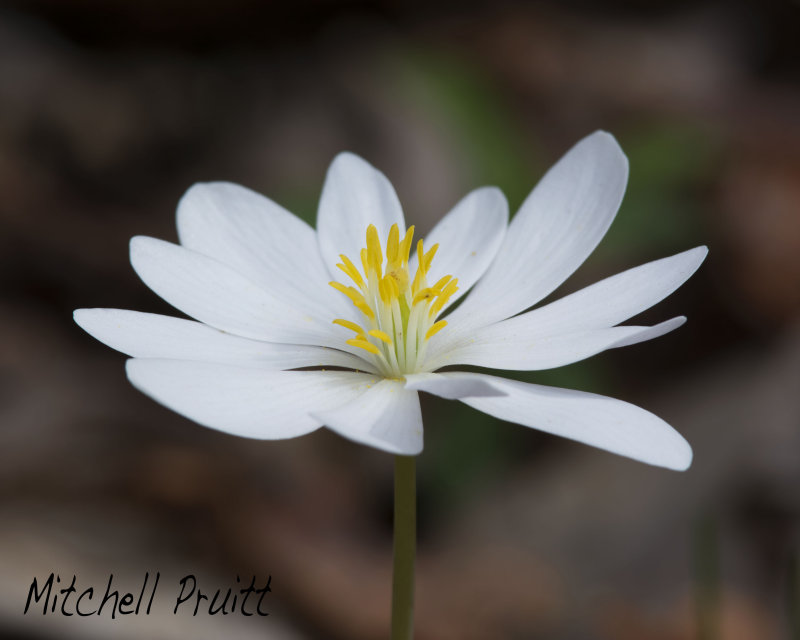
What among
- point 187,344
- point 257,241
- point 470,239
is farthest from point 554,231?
point 187,344

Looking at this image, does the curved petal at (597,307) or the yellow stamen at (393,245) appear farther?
the yellow stamen at (393,245)

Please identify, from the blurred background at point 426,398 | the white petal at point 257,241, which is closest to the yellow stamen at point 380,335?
the white petal at point 257,241

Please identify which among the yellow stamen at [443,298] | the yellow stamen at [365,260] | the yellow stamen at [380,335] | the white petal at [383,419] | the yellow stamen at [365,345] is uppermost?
the yellow stamen at [365,260]

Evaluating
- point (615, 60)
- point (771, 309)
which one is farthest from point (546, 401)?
point (615, 60)

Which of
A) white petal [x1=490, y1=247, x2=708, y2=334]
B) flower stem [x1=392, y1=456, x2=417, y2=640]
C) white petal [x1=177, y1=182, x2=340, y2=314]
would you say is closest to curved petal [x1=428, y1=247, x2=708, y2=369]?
white petal [x1=490, y1=247, x2=708, y2=334]

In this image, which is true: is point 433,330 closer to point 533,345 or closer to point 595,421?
point 533,345

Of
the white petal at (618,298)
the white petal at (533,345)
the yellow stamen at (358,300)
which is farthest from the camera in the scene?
the yellow stamen at (358,300)

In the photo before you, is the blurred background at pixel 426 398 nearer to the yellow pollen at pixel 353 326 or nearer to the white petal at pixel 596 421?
the white petal at pixel 596 421
